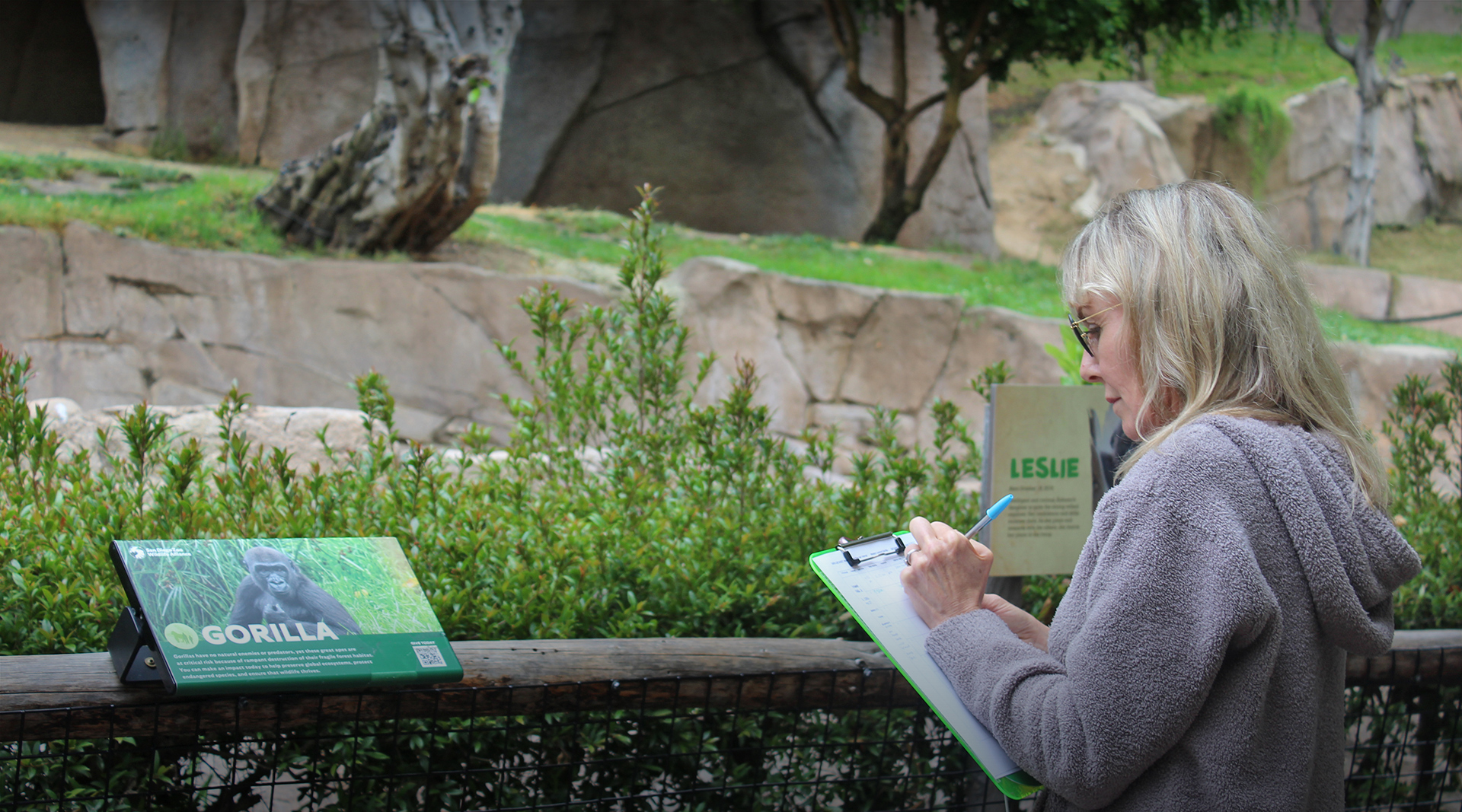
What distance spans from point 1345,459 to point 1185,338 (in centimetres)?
26

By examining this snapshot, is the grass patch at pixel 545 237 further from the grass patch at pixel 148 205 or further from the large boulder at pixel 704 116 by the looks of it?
the large boulder at pixel 704 116

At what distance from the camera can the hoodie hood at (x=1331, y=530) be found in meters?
1.26

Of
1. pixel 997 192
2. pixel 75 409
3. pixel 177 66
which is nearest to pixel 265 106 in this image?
pixel 177 66

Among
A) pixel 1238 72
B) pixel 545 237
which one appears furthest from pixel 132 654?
pixel 1238 72

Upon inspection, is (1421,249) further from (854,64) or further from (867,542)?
(867,542)

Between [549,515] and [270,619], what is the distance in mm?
1213

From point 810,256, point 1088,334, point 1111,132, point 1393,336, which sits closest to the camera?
point 1088,334

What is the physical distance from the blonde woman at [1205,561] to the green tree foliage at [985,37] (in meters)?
9.28

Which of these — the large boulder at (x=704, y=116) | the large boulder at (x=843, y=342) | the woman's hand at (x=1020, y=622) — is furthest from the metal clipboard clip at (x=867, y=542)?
the large boulder at (x=704, y=116)

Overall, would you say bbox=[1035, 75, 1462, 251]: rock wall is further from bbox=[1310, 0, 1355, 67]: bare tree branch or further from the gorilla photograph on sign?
the gorilla photograph on sign

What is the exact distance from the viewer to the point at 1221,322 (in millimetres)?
1336

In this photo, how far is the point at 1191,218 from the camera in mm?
1373

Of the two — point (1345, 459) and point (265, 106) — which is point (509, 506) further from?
point (265, 106)

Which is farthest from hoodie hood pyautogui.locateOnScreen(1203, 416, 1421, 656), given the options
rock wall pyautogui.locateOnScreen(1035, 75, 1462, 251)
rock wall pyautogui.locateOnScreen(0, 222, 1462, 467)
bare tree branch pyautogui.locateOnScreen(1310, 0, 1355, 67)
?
rock wall pyautogui.locateOnScreen(1035, 75, 1462, 251)
